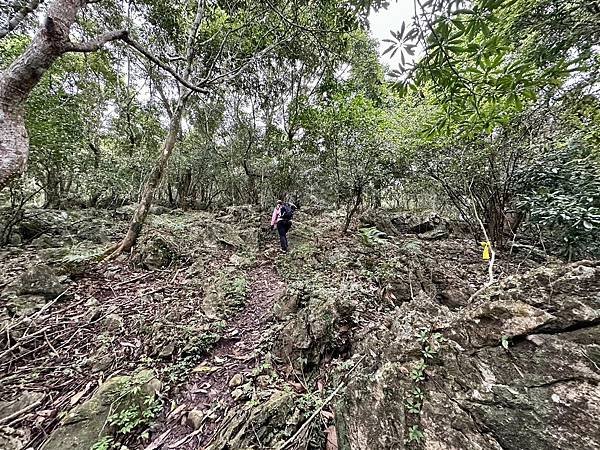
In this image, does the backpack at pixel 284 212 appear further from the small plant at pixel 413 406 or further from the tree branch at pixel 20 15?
the tree branch at pixel 20 15

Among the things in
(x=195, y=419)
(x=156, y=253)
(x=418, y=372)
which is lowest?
(x=195, y=419)

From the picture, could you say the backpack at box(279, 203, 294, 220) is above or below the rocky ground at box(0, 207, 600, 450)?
above

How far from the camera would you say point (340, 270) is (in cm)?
534

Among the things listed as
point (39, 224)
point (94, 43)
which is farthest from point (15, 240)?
point (94, 43)

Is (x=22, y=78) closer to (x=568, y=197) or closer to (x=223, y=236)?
(x=223, y=236)

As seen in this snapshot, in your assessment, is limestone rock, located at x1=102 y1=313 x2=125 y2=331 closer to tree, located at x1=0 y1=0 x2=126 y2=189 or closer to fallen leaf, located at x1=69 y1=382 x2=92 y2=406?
fallen leaf, located at x1=69 y1=382 x2=92 y2=406

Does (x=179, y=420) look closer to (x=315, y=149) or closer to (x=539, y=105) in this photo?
(x=539, y=105)

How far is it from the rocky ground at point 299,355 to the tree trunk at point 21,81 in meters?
2.31

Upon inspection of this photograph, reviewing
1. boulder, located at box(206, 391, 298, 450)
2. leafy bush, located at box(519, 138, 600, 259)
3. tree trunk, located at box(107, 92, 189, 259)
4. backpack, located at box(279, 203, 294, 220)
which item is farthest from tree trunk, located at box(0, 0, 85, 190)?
leafy bush, located at box(519, 138, 600, 259)

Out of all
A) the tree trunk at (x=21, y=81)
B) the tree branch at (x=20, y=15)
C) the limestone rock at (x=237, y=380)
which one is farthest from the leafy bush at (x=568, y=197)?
the tree branch at (x=20, y=15)

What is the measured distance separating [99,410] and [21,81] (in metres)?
3.02

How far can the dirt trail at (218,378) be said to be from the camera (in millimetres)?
2445

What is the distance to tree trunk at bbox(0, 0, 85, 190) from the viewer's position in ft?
6.81

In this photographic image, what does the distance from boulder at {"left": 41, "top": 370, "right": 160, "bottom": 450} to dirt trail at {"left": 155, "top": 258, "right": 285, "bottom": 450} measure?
13.8 inches
